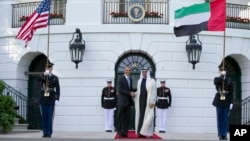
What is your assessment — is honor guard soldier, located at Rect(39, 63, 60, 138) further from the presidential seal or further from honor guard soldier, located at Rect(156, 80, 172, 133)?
the presidential seal

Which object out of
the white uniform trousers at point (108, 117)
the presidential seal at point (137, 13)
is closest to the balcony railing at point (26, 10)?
the presidential seal at point (137, 13)

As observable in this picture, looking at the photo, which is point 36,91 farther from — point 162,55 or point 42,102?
point 42,102

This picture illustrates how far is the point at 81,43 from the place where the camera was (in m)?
22.4

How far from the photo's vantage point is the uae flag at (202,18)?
17547mm

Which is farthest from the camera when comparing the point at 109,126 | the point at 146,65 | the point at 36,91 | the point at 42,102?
the point at 36,91

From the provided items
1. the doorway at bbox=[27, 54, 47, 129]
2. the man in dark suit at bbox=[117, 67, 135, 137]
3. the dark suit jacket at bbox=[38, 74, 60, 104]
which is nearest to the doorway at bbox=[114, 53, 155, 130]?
the doorway at bbox=[27, 54, 47, 129]

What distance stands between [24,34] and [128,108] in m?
6.27

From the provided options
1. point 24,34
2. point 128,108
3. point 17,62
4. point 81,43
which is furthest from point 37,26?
point 128,108

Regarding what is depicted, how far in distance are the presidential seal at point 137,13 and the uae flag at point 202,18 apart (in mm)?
4174

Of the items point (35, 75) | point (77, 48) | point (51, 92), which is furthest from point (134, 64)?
point (51, 92)

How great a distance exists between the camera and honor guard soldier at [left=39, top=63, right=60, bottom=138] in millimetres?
16297

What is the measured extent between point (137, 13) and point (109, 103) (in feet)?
12.4

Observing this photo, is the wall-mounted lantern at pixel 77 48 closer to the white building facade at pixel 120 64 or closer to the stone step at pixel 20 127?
the white building facade at pixel 120 64

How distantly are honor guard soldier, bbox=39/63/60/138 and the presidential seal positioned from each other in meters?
6.96
